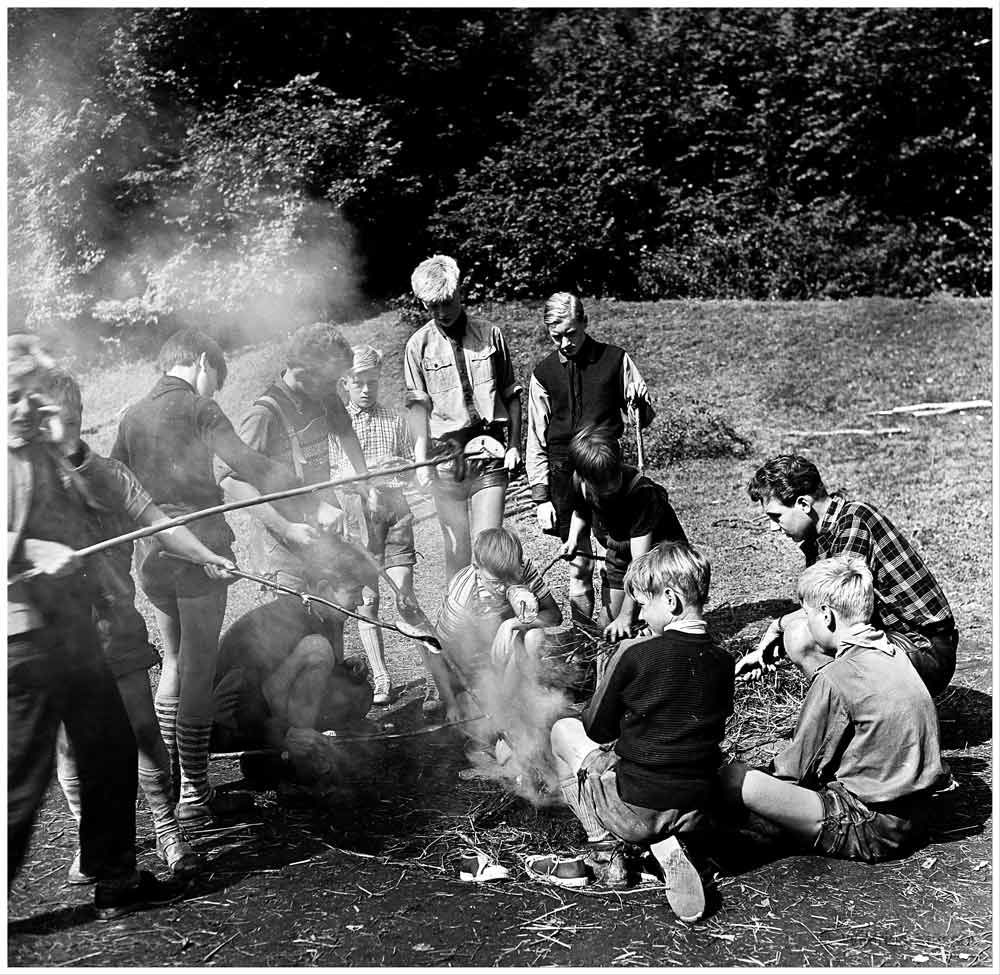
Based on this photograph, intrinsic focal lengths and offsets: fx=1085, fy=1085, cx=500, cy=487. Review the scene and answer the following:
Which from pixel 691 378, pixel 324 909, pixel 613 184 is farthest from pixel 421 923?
pixel 613 184

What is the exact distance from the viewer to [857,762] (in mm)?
3658

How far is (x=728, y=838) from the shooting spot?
3736 millimetres

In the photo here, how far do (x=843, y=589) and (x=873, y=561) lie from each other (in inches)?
25.9

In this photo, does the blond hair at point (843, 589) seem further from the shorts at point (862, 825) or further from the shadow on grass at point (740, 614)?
the shadow on grass at point (740, 614)

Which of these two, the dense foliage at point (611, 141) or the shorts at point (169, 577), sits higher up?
the dense foliage at point (611, 141)

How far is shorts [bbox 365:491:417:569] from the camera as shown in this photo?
5578 millimetres

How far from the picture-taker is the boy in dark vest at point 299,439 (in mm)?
4582

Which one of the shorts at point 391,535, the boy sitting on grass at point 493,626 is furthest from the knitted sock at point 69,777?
the shorts at point 391,535

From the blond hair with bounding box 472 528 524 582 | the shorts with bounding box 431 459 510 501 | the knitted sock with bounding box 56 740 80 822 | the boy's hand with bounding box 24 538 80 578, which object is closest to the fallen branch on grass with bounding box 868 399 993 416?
the shorts with bounding box 431 459 510 501

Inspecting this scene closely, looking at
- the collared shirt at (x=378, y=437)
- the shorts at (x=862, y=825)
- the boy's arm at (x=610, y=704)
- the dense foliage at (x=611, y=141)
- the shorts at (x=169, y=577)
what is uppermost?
the dense foliage at (x=611, y=141)

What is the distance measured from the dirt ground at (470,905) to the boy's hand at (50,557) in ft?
3.57

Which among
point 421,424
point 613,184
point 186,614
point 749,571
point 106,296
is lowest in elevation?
point 749,571

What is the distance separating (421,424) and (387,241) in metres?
8.95

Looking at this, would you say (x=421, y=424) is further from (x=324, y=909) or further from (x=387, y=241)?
(x=387, y=241)
